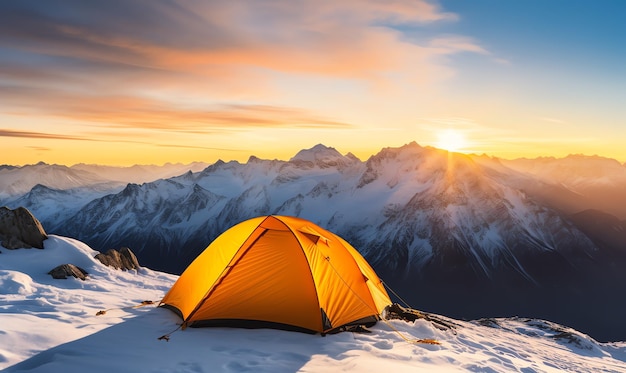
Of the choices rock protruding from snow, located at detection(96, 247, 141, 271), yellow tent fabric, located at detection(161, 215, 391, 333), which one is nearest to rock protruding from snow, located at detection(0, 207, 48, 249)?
rock protruding from snow, located at detection(96, 247, 141, 271)

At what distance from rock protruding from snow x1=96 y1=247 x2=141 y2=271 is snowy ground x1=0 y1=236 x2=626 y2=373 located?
20.2 feet

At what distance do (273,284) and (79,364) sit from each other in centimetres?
674

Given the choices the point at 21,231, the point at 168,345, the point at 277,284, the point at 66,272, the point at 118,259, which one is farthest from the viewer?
the point at 118,259

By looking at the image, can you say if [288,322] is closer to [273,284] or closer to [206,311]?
[273,284]

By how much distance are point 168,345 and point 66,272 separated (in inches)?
497

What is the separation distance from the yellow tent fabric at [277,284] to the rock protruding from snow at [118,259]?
11.4 metres

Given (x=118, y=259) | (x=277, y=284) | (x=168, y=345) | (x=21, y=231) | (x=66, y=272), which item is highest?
(x=277, y=284)

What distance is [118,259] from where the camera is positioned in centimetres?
2852

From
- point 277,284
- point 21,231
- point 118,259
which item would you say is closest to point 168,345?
point 277,284

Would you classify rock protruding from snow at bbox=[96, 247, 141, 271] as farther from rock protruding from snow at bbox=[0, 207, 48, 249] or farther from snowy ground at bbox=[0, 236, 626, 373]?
snowy ground at bbox=[0, 236, 626, 373]

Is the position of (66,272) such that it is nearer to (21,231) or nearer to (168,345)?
(21,231)

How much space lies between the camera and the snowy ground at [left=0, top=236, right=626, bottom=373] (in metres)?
11.5

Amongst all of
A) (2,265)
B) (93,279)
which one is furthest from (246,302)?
(2,265)

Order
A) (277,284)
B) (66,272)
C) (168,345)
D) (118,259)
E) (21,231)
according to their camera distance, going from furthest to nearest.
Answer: (118,259) < (21,231) < (66,272) < (277,284) < (168,345)
